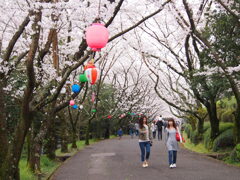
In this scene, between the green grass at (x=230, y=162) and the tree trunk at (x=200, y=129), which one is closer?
the green grass at (x=230, y=162)

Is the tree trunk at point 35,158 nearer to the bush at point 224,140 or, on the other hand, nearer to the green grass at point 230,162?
the green grass at point 230,162

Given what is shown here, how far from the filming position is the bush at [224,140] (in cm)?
1468

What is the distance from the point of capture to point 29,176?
30.3 ft

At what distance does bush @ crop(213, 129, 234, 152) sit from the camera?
1468 centimetres

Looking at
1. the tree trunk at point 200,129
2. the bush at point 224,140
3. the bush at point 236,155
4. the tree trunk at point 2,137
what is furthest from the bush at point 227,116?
the tree trunk at point 2,137

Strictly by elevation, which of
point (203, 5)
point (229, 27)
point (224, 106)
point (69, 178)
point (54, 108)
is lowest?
point (69, 178)

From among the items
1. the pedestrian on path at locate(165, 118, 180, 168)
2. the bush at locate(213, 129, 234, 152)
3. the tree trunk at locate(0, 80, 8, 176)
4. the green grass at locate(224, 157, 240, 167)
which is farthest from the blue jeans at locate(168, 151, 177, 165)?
the bush at locate(213, 129, 234, 152)

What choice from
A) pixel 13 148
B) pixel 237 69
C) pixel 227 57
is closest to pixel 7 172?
pixel 13 148

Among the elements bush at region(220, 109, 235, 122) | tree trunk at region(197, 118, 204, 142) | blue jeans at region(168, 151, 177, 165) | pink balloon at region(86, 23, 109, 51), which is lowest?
blue jeans at region(168, 151, 177, 165)

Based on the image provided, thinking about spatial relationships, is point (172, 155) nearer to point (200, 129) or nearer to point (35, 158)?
point (35, 158)

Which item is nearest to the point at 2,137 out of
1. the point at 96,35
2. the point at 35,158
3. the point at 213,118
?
the point at 96,35

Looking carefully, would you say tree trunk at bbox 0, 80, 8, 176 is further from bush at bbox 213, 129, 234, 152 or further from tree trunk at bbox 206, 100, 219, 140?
tree trunk at bbox 206, 100, 219, 140

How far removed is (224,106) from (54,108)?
1289 cm

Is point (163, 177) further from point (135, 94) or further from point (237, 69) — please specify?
point (135, 94)
